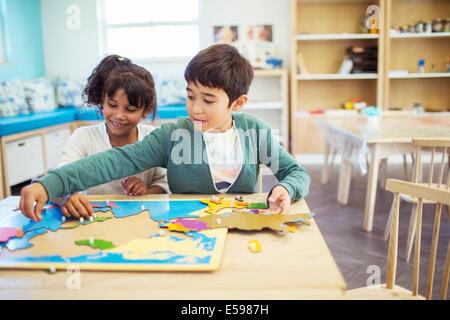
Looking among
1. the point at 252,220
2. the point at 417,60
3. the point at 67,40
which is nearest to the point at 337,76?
the point at 417,60

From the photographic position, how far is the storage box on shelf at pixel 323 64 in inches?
190

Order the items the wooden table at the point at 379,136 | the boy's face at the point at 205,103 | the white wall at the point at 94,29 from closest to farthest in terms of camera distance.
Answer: the boy's face at the point at 205,103
the wooden table at the point at 379,136
the white wall at the point at 94,29

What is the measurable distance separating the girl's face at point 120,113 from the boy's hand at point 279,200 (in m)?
0.66

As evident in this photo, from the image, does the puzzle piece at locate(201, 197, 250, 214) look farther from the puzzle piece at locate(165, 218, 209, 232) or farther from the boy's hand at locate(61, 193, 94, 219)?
the boy's hand at locate(61, 193, 94, 219)

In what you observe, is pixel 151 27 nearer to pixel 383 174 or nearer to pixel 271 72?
pixel 271 72

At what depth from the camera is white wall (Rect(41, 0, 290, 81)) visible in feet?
17.0

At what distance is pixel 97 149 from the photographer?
1.61 metres

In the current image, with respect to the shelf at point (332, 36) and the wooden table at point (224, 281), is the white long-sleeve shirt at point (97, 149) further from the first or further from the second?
the shelf at point (332, 36)

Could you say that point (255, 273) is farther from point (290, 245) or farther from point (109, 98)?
point (109, 98)

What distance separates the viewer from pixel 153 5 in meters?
5.35

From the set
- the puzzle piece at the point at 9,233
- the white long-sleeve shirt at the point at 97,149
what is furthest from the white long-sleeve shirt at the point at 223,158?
the puzzle piece at the point at 9,233

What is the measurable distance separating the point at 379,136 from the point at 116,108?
165cm
